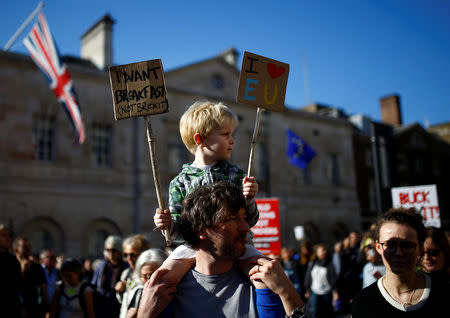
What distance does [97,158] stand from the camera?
2028 centimetres

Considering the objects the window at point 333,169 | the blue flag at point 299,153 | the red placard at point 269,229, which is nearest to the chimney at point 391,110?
the window at point 333,169

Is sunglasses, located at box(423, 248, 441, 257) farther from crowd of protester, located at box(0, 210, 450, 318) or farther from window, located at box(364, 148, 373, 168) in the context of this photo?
window, located at box(364, 148, 373, 168)

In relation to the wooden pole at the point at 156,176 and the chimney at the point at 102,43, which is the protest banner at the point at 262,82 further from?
the chimney at the point at 102,43

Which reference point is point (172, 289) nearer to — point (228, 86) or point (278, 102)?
point (278, 102)

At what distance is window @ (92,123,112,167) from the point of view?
20.2 meters

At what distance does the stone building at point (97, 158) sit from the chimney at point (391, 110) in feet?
46.1

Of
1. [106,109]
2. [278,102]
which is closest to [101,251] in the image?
[106,109]

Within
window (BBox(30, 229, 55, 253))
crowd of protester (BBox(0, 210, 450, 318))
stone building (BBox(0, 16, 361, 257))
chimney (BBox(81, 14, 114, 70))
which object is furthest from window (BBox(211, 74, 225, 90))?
crowd of protester (BBox(0, 210, 450, 318))

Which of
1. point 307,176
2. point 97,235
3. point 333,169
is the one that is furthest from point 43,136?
point 333,169

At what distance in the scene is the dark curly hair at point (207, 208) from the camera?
2.18 m

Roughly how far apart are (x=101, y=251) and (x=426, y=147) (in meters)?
26.5

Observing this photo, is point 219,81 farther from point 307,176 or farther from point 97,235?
point 97,235

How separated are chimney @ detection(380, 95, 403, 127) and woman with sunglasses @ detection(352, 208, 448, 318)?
35.9 metres

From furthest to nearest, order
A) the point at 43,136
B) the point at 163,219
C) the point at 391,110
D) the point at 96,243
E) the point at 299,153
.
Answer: the point at 391,110 < the point at 96,243 < the point at 43,136 < the point at 299,153 < the point at 163,219
